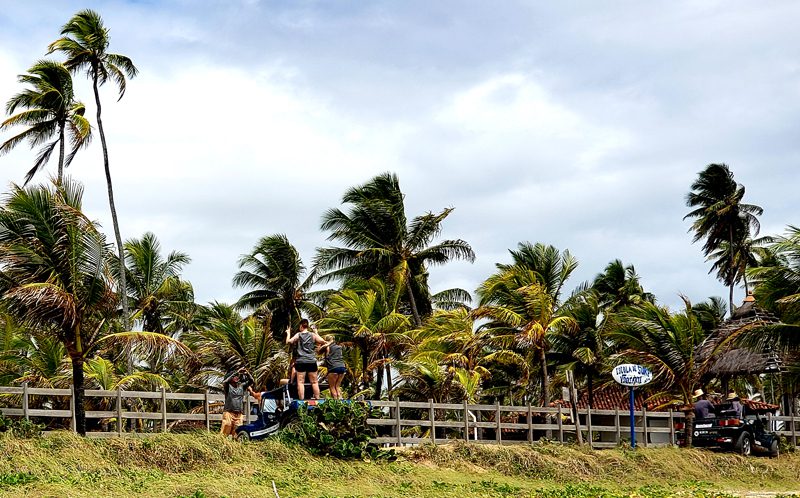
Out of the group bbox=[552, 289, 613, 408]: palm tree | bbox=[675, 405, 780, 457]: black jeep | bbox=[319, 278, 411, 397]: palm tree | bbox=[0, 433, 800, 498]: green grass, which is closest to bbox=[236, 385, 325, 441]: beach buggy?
bbox=[0, 433, 800, 498]: green grass

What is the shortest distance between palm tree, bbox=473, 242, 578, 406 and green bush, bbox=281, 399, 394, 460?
885cm

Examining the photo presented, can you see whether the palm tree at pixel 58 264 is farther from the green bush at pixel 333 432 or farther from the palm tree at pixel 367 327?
the palm tree at pixel 367 327

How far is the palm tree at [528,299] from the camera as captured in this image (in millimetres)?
27406

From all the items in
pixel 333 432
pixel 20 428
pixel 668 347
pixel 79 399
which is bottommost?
pixel 333 432

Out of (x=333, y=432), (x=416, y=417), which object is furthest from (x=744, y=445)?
(x=333, y=432)

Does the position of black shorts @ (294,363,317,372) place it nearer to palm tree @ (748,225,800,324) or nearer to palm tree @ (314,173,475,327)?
palm tree @ (748,225,800,324)

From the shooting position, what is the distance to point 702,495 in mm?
18031

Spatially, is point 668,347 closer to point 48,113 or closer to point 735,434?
point 735,434

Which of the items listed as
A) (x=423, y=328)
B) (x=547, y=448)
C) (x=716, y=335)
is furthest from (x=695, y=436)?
(x=423, y=328)

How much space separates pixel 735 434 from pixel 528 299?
6656mm

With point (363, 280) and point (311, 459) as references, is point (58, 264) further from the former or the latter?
point (363, 280)

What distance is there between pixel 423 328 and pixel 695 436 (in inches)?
398

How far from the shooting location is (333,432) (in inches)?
750

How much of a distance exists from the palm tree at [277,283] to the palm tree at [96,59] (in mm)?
7385
